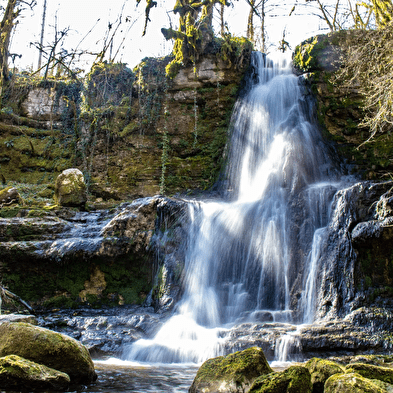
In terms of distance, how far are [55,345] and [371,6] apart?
1202 centimetres

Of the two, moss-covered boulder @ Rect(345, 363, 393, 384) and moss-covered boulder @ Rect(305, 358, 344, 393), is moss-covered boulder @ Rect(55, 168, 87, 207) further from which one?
moss-covered boulder @ Rect(345, 363, 393, 384)

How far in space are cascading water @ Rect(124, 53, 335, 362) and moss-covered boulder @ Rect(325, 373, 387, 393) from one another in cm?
298

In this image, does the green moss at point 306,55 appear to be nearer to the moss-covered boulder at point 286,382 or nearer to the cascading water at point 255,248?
the cascading water at point 255,248

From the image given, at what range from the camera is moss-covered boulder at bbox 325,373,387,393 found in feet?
10.0

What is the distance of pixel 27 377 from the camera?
3.86m

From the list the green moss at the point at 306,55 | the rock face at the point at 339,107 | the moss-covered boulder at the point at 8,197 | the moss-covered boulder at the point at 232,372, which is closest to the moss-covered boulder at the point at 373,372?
the moss-covered boulder at the point at 232,372

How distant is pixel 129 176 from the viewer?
1432cm

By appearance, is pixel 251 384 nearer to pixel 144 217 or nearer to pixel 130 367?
pixel 130 367

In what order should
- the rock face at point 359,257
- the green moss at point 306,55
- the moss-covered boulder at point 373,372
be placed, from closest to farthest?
the moss-covered boulder at point 373,372 < the rock face at point 359,257 < the green moss at point 306,55

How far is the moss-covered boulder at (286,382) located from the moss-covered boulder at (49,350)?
209 cm

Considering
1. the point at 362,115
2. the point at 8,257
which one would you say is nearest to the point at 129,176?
the point at 8,257

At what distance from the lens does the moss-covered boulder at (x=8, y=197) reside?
36.8 ft

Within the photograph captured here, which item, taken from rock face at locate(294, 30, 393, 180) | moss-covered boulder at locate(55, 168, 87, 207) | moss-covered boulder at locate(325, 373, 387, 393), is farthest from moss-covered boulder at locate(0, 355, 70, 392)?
rock face at locate(294, 30, 393, 180)

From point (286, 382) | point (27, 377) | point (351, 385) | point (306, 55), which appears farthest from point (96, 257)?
point (306, 55)
